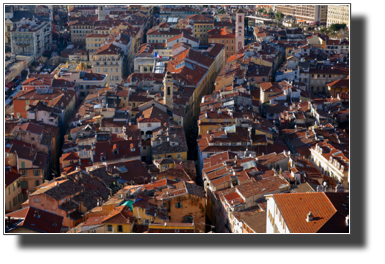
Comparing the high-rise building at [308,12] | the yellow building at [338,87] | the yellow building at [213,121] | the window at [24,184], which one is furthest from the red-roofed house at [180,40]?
the high-rise building at [308,12]

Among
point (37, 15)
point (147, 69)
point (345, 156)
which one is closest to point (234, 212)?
point (345, 156)

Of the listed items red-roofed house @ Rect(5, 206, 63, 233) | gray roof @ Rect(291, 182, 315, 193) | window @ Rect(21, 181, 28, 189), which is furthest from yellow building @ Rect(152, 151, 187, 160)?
red-roofed house @ Rect(5, 206, 63, 233)

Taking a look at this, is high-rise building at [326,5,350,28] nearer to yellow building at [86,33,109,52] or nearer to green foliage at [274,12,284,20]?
green foliage at [274,12,284,20]

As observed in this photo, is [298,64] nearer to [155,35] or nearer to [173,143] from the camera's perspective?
[155,35]

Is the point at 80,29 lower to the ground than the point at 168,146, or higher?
lower

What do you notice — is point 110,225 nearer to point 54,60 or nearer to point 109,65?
point 109,65

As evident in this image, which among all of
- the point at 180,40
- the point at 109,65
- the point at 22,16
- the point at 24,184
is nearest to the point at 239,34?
the point at 180,40
